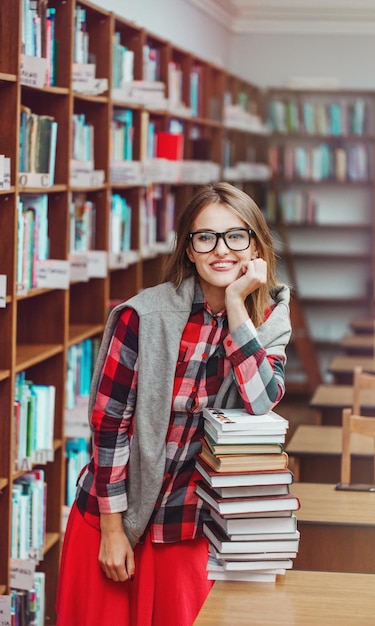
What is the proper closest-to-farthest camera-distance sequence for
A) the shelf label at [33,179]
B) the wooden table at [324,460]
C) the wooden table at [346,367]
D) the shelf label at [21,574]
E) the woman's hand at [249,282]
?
1. the woman's hand at [249,282]
2. the shelf label at [33,179]
3. the shelf label at [21,574]
4. the wooden table at [324,460]
5. the wooden table at [346,367]

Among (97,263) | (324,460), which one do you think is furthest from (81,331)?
(324,460)

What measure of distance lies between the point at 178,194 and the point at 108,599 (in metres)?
4.38

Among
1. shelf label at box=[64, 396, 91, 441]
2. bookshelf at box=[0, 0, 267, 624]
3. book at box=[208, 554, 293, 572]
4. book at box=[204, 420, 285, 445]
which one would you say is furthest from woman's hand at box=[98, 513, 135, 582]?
shelf label at box=[64, 396, 91, 441]

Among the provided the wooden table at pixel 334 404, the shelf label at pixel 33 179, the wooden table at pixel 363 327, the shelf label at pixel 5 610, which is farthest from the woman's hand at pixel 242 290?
the wooden table at pixel 363 327

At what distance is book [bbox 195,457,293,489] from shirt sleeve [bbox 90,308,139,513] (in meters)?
0.22

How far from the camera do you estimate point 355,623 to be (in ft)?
6.73

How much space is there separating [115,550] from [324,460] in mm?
2123

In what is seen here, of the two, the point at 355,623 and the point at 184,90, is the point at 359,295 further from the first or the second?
the point at 355,623

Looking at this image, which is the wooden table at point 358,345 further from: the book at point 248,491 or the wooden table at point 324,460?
the book at point 248,491

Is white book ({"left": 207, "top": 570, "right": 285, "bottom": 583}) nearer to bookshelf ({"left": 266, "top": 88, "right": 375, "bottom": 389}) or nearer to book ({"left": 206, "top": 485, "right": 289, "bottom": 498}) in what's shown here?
book ({"left": 206, "top": 485, "right": 289, "bottom": 498})

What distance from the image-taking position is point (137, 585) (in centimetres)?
236

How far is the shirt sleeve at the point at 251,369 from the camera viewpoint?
2227 millimetres

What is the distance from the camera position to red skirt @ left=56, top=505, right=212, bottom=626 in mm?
2340

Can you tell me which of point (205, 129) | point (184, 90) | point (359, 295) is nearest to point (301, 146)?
point (359, 295)
